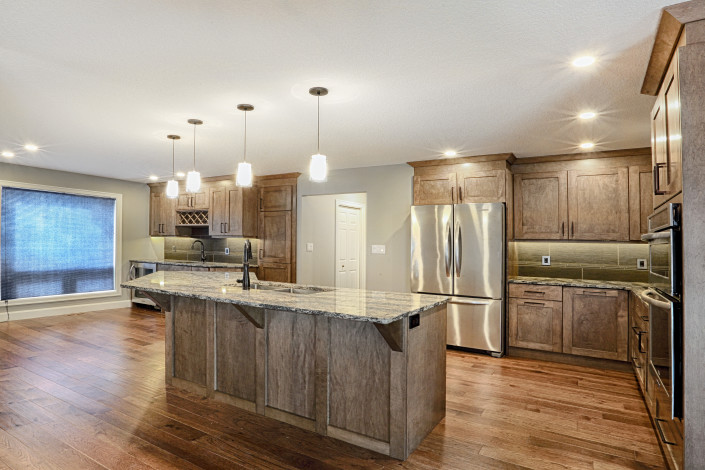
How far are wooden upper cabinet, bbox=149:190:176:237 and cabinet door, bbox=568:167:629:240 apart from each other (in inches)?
246

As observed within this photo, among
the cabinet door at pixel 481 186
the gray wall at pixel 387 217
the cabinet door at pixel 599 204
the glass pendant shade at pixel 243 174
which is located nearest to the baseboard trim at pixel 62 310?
the gray wall at pixel 387 217

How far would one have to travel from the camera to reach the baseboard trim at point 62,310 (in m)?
6.08

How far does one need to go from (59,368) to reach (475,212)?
175 inches

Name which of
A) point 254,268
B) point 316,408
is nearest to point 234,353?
point 316,408

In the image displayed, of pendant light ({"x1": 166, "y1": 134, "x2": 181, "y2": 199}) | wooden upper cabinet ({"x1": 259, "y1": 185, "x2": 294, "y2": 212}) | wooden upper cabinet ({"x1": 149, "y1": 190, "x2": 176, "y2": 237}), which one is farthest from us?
wooden upper cabinet ({"x1": 149, "y1": 190, "x2": 176, "y2": 237})

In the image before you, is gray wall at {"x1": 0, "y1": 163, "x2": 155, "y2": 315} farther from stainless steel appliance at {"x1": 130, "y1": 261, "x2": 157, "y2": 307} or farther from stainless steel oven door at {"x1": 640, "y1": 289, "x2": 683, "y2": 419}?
stainless steel oven door at {"x1": 640, "y1": 289, "x2": 683, "y2": 419}

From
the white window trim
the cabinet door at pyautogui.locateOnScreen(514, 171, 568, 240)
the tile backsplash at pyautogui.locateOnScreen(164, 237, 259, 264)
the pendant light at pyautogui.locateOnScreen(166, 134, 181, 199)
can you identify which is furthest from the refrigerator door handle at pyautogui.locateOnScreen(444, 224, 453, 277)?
the white window trim

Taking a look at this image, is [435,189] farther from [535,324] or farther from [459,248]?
[535,324]

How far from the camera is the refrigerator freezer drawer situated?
182 inches

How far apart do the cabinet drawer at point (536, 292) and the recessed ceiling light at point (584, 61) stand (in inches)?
104

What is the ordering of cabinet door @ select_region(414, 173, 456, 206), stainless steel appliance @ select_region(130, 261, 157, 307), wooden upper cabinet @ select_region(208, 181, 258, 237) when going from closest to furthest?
cabinet door @ select_region(414, 173, 456, 206) < wooden upper cabinet @ select_region(208, 181, 258, 237) < stainless steel appliance @ select_region(130, 261, 157, 307)

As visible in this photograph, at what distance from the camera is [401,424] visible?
2412mm

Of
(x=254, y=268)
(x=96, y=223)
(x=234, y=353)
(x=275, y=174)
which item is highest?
(x=275, y=174)

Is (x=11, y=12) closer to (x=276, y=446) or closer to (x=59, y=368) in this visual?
(x=276, y=446)
